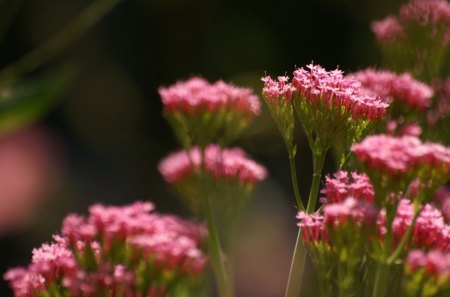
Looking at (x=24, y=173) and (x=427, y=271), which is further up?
(x=24, y=173)

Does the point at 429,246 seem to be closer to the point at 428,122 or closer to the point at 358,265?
the point at 358,265

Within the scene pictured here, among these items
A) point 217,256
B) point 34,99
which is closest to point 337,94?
point 217,256

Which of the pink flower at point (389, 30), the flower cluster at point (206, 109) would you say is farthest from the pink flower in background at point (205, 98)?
the pink flower at point (389, 30)

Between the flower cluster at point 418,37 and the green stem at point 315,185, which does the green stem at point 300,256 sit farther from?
the flower cluster at point 418,37

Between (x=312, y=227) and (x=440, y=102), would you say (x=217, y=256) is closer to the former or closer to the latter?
(x=312, y=227)

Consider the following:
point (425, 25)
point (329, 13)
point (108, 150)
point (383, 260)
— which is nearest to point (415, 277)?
point (383, 260)

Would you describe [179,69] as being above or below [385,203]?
above

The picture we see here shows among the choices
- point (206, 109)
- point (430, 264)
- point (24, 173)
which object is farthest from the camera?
point (24, 173)

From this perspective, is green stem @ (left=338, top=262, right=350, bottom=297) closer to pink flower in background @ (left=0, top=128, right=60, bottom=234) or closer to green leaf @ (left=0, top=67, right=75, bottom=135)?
green leaf @ (left=0, top=67, right=75, bottom=135)

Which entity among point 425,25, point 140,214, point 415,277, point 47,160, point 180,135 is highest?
point 47,160
